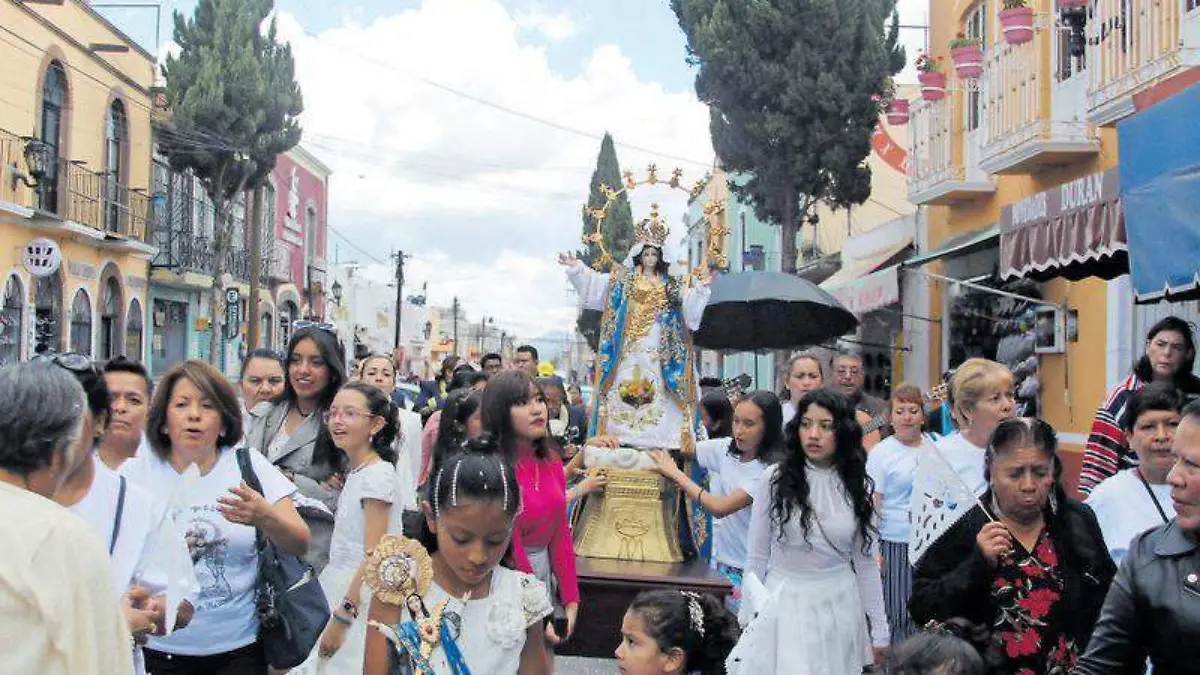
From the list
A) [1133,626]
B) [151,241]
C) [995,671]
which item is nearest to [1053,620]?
[995,671]

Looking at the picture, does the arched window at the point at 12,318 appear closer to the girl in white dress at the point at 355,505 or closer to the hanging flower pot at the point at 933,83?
the hanging flower pot at the point at 933,83

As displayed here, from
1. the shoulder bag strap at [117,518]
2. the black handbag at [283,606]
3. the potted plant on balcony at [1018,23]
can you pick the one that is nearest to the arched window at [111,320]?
the potted plant on balcony at [1018,23]

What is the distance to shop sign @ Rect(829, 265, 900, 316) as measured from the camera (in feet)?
49.5

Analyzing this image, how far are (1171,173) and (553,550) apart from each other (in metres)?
3.59

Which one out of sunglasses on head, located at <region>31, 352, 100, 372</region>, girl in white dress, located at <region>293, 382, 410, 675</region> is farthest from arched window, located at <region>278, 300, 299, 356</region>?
sunglasses on head, located at <region>31, 352, 100, 372</region>

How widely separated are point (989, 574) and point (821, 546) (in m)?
1.15

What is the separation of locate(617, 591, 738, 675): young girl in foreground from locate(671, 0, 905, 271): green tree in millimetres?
15313

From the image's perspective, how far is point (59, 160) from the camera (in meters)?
24.9

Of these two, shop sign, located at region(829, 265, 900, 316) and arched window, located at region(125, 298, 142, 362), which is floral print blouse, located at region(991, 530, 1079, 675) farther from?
arched window, located at region(125, 298, 142, 362)

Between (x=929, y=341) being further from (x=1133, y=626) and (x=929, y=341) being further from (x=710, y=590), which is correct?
(x=1133, y=626)

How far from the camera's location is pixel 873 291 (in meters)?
15.7

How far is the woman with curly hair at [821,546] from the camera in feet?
16.1

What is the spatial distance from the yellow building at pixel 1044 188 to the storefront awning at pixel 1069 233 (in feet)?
0.05

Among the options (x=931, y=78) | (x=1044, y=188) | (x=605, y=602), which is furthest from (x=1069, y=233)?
(x=931, y=78)
